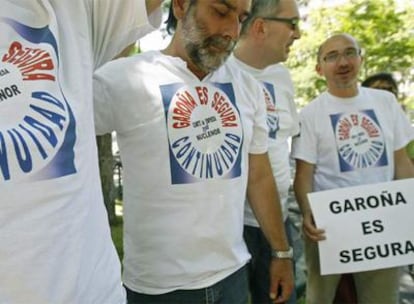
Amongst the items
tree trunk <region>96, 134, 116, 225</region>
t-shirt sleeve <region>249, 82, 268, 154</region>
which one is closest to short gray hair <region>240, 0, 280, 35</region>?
t-shirt sleeve <region>249, 82, 268, 154</region>

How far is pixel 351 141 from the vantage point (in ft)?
8.71

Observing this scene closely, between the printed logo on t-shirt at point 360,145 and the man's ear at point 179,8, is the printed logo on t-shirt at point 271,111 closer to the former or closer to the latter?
the printed logo on t-shirt at point 360,145

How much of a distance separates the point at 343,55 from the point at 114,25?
1701 millimetres

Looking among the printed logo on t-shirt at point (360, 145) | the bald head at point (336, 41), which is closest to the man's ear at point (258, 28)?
the bald head at point (336, 41)

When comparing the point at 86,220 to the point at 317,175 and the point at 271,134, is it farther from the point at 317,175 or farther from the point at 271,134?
the point at 317,175

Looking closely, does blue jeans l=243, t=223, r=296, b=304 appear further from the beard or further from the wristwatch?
the beard

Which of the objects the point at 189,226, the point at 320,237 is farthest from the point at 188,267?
the point at 320,237

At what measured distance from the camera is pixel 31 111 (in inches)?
42.8

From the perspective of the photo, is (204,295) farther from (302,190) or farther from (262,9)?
(262,9)

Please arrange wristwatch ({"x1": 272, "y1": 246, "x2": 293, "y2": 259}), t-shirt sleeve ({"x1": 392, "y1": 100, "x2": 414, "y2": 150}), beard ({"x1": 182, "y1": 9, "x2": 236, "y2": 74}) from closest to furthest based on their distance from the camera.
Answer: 1. beard ({"x1": 182, "y1": 9, "x2": 236, "y2": 74})
2. wristwatch ({"x1": 272, "y1": 246, "x2": 293, "y2": 259})
3. t-shirt sleeve ({"x1": 392, "y1": 100, "x2": 414, "y2": 150})

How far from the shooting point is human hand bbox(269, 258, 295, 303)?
6.88 feet

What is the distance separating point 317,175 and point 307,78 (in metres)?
13.0

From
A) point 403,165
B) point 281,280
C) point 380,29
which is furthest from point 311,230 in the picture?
point 380,29

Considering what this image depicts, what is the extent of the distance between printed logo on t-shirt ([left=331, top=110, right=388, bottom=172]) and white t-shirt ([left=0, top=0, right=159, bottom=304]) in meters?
1.72
